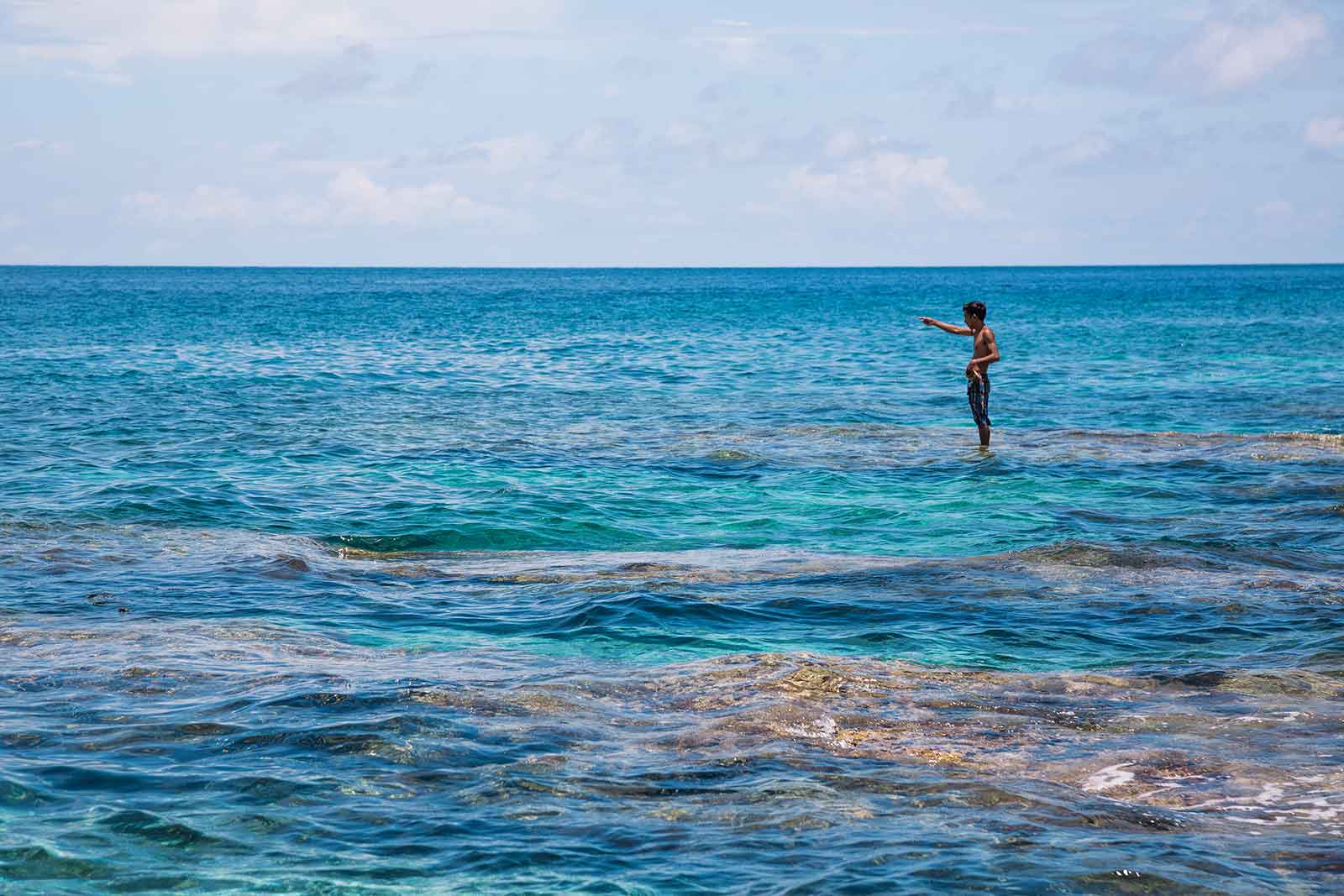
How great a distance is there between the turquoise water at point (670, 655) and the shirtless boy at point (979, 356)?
87 cm

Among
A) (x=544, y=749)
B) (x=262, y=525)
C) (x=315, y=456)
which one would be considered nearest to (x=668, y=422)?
(x=315, y=456)

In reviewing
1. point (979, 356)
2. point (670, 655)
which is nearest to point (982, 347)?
point (979, 356)

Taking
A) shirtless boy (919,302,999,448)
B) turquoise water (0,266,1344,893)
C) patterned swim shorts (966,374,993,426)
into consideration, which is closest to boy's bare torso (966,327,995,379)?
shirtless boy (919,302,999,448)

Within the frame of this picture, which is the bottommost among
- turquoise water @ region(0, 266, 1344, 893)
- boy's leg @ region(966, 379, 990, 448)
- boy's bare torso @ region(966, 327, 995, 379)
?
turquoise water @ region(0, 266, 1344, 893)

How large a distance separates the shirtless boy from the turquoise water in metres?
0.87

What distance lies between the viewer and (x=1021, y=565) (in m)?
14.1

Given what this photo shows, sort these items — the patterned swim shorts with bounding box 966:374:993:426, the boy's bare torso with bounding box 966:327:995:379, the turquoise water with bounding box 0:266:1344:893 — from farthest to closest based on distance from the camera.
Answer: the patterned swim shorts with bounding box 966:374:993:426, the boy's bare torso with bounding box 966:327:995:379, the turquoise water with bounding box 0:266:1344:893

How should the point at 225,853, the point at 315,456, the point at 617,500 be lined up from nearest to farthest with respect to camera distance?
1. the point at 225,853
2. the point at 617,500
3. the point at 315,456

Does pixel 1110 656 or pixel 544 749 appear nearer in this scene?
pixel 544 749

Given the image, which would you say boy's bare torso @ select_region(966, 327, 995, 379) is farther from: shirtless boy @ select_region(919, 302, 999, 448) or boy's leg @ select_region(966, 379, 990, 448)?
boy's leg @ select_region(966, 379, 990, 448)

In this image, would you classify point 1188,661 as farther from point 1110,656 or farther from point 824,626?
point 824,626

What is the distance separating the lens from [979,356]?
21.4 meters

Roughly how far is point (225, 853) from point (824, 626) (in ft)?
20.7

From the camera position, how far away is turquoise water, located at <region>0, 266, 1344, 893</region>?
682 cm
